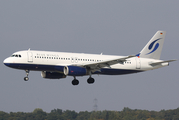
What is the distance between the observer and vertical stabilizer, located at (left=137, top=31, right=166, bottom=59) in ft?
210

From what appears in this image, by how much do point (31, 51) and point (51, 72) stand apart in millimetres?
7325

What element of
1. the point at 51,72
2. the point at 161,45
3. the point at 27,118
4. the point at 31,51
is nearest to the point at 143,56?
the point at 161,45

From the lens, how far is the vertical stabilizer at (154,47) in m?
63.9

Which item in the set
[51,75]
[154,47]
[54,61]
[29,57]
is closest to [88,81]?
[51,75]

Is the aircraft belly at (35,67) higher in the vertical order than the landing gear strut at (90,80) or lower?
higher

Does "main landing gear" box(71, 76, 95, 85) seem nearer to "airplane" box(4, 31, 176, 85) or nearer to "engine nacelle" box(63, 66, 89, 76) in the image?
"airplane" box(4, 31, 176, 85)

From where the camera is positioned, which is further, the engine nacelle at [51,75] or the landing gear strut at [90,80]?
the engine nacelle at [51,75]

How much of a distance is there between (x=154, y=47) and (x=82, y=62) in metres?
15.6

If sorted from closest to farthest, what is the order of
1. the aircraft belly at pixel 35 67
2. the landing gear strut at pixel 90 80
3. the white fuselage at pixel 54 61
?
1. the aircraft belly at pixel 35 67
2. the white fuselage at pixel 54 61
3. the landing gear strut at pixel 90 80

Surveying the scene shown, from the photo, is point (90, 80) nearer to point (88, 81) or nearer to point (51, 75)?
point (88, 81)

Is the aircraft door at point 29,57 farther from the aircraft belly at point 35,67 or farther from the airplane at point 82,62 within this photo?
the aircraft belly at point 35,67

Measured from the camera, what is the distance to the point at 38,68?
2142 inches

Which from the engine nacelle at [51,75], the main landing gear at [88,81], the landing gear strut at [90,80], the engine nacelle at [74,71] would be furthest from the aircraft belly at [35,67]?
the landing gear strut at [90,80]

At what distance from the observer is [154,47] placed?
64.9 m
